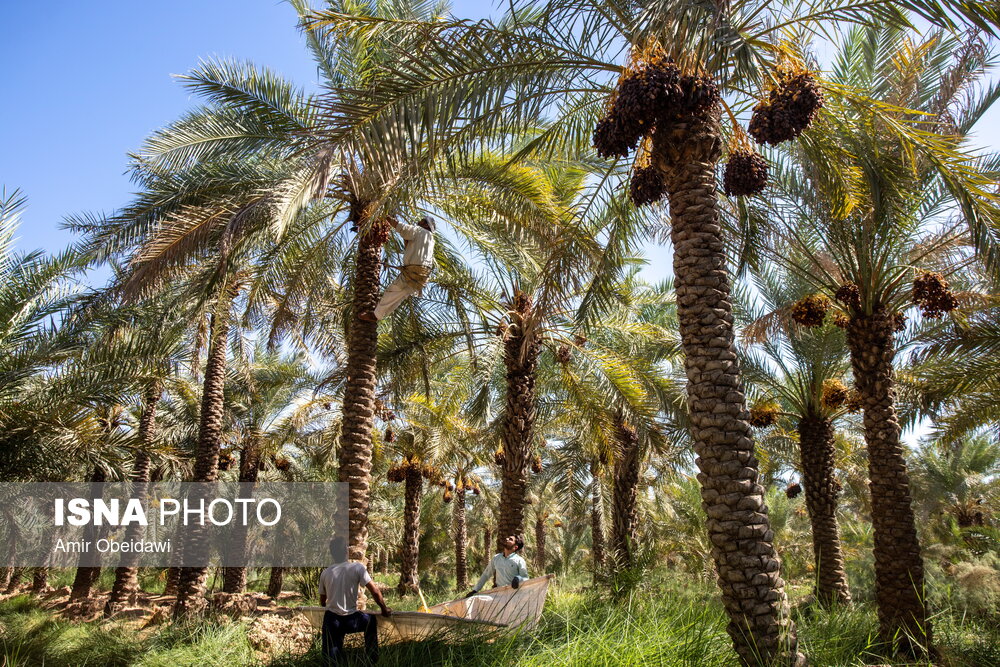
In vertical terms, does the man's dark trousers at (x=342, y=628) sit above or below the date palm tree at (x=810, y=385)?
below

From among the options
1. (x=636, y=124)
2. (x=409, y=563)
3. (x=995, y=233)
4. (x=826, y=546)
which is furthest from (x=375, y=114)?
(x=409, y=563)

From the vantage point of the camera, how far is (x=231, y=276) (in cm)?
1101

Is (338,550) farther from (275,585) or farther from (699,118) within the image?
(275,585)

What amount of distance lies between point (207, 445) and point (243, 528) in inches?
159

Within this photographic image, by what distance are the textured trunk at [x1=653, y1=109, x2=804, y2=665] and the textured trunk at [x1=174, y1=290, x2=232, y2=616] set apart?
9.52 m

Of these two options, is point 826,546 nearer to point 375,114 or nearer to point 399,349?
point 399,349

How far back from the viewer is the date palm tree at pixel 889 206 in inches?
283

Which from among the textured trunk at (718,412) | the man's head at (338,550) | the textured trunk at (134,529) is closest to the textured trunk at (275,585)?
the textured trunk at (134,529)

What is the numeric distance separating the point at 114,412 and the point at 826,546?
20100 millimetres

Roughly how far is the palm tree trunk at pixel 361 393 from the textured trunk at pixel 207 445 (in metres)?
3.77

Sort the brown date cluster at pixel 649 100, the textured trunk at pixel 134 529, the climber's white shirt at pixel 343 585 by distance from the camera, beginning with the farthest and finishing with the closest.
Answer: the textured trunk at pixel 134 529, the climber's white shirt at pixel 343 585, the brown date cluster at pixel 649 100

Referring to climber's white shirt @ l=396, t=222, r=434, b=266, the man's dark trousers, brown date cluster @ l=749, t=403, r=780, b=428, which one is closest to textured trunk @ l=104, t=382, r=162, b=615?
climber's white shirt @ l=396, t=222, r=434, b=266

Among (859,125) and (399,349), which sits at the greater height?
(859,125)

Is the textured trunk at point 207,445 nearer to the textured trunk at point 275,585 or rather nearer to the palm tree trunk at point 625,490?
the palm tree trunk at point 625,490
